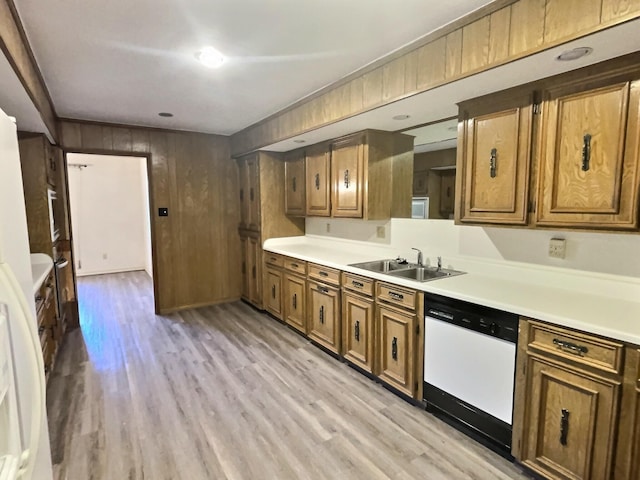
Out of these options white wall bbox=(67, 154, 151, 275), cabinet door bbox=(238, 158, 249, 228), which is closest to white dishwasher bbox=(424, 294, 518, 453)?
cabinet door bbox=(238, 158, 249, 228)

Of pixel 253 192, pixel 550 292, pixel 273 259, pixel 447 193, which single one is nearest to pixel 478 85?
pixel 447 193

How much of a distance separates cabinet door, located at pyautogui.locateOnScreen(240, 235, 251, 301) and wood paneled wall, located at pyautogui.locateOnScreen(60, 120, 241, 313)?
0.11 meters

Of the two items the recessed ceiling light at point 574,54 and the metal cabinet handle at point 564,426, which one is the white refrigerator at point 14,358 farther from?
the recessed ceiling light at point 574,54

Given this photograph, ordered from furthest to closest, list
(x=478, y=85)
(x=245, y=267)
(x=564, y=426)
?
(x=245, y=267) → (x=478, y=85) → (x=564, y=426)

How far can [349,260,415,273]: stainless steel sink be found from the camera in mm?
2959

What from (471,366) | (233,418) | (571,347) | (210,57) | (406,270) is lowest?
(233,418)

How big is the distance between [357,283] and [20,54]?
99.5 inches

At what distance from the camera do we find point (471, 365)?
2.05 m

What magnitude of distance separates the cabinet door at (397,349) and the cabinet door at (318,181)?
4.50 ft

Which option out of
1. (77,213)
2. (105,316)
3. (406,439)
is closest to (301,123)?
(406,439)

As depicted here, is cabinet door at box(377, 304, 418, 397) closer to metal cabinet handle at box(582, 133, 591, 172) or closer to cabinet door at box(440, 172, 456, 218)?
cabinet door at box(440, 172, 456, 218)

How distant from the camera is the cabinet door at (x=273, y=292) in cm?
401

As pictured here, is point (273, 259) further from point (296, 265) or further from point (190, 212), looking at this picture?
point (190, 212)

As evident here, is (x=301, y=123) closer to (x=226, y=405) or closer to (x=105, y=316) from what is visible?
(x=226, y=405)
